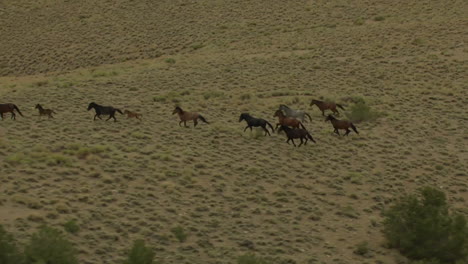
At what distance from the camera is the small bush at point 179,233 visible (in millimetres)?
18297

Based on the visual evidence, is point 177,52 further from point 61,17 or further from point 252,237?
point 252,237

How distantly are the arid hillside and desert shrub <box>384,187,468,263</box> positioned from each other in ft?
1.65

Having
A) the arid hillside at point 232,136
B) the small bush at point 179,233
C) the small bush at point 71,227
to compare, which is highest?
the arid hillside at point 232,136

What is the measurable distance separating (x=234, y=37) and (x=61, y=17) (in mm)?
17475

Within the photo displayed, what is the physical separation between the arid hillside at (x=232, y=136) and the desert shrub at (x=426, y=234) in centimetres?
50

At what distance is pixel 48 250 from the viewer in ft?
48.8

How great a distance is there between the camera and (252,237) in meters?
19.0

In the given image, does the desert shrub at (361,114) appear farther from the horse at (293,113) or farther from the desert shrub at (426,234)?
the desert shrub at (426,234)

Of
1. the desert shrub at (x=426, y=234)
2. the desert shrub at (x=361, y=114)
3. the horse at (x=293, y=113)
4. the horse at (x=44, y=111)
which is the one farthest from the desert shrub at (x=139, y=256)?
the desert shrub at (x=361, y=114)

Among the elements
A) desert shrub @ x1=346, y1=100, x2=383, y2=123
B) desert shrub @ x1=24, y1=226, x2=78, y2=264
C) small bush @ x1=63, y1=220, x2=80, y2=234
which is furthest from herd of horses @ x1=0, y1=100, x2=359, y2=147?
desert shrub @ x1=24, y1=226, x2=78, y2=264

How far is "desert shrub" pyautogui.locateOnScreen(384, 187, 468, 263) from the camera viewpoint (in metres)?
18.6

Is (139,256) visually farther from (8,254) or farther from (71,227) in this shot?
(71,227)

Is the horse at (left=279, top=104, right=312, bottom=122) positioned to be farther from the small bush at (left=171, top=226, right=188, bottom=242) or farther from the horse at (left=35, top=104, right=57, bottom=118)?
the small bush at (left=171, top=226, right=188, bottom=242)

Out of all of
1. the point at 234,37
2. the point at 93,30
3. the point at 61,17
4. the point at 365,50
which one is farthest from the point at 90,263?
the point at 61,17
